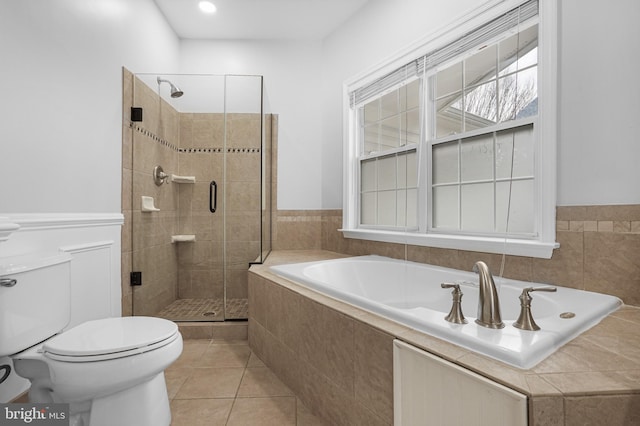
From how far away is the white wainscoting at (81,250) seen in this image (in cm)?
137

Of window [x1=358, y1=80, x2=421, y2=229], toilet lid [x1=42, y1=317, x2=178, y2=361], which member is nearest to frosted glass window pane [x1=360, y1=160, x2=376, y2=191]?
window [x1=358, y1=80, x2=421, y2=229]

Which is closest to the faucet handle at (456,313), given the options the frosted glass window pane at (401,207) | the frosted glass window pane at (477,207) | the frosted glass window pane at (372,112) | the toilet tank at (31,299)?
A: the frosted glass window pane at (477,207)

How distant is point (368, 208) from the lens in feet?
8.98

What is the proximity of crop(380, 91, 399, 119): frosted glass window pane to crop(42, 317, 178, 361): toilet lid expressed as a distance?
2.12m

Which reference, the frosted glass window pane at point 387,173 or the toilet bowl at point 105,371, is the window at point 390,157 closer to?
the frosted glass window pane at point 387,173

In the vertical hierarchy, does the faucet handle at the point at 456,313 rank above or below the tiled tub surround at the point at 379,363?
above

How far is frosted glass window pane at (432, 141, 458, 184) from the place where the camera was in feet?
6.67

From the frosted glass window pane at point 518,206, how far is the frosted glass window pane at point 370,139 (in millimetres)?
1165

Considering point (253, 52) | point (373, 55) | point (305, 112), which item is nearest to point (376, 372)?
point (373, 55)

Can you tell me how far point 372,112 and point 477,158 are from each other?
3.61 feet

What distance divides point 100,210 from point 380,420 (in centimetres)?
199

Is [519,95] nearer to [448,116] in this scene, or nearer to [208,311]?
[448,116]

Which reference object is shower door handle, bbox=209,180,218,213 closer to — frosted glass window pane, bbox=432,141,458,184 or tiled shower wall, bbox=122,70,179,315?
tiled shower wall, bbox=122,70,179,315

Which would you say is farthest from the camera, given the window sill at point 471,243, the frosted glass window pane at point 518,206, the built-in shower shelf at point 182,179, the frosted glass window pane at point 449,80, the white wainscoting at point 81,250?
the built-in shower shelf at point 182,179
